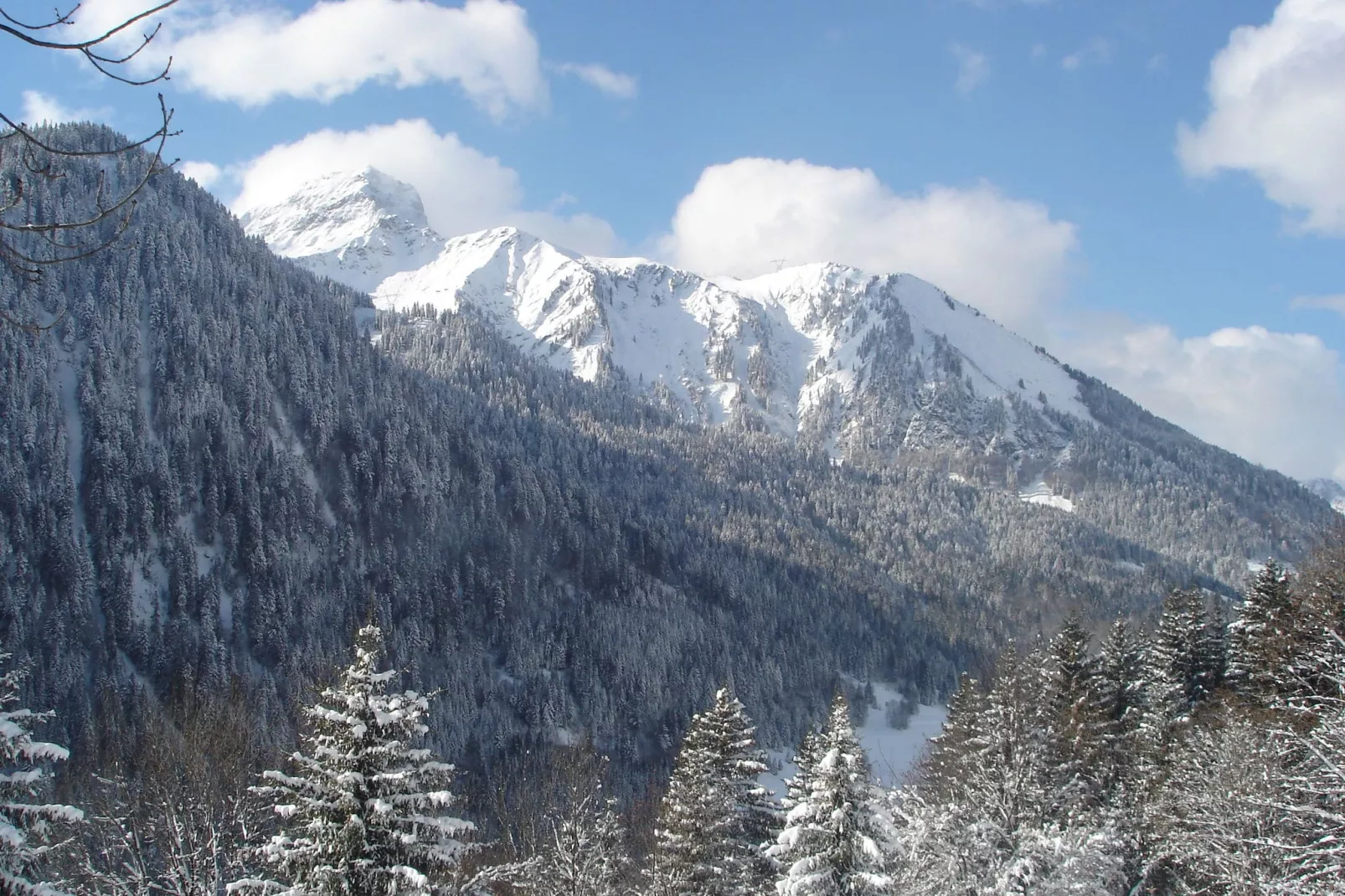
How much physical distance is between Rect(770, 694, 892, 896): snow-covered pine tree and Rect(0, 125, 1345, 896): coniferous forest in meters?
0.10

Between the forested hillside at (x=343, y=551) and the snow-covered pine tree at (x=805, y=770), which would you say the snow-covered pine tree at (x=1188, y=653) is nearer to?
the snow-covered pine tree at (x=805, y=770)

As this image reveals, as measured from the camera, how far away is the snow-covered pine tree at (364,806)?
15.7m

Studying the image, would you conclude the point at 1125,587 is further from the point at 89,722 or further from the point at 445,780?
the point at 445,780

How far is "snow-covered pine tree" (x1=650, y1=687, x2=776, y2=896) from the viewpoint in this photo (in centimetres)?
2317

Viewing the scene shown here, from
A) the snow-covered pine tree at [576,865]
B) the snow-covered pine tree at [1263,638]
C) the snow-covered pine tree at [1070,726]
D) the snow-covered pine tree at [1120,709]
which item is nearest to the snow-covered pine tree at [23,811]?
the snow-covered pine tree at [576,865]

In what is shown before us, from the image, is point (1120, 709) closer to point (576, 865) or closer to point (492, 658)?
point (576, 865)

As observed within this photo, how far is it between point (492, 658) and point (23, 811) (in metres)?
108

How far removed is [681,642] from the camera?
128250 millimetres

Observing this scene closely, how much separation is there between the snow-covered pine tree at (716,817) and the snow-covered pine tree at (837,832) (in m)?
2.03

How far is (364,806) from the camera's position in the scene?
1591 cm

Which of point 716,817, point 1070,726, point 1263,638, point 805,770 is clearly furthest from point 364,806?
point 1263,638

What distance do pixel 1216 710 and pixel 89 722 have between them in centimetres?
8617

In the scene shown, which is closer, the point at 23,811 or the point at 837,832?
the point at 23,811

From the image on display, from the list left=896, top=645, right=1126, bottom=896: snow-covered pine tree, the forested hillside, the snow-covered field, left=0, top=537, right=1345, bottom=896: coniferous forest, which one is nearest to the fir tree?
left=0, top=537, right=1345, bottom=896: coniferous forest
